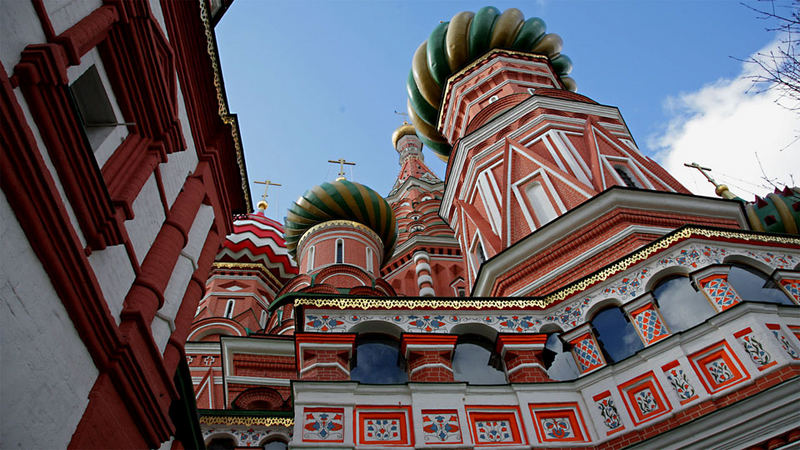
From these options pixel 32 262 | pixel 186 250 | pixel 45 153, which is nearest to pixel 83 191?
pixel 45 153

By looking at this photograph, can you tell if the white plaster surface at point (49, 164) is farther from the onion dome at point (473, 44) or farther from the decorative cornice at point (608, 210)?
the onion dome at point (473, 44)

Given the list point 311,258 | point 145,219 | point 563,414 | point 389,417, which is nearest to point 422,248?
point 311,258

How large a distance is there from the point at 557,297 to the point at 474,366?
1523mm

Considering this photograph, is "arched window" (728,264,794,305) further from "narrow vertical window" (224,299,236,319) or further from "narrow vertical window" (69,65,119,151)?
"narrow vertical window" (224,299,236,319)

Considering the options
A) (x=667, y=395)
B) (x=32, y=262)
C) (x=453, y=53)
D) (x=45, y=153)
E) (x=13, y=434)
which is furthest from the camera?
(x=453, y=53)

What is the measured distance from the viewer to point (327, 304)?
301 inches

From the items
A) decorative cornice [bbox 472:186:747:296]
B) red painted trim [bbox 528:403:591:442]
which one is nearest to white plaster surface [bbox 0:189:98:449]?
red painted trim [bbox 528:403:591:442]

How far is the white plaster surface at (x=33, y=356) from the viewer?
146 inches

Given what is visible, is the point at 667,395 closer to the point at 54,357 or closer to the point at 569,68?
the point at 54,357

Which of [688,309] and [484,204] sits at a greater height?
[484,204]

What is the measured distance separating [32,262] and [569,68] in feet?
58.6

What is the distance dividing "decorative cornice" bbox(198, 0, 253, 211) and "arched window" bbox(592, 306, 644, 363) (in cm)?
505

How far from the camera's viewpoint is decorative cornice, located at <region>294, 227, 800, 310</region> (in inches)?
301

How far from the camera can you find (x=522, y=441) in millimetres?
6391
